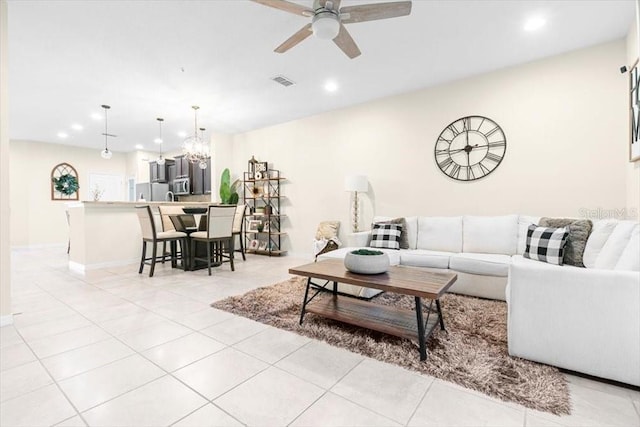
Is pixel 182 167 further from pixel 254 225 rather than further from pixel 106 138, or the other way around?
pixel 254 225

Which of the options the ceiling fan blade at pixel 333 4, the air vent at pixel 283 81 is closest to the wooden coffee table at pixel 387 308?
the ceiling fan blade at pixel 333 4

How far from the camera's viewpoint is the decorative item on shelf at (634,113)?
2.69 m

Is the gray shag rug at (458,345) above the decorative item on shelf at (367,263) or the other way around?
the other way around

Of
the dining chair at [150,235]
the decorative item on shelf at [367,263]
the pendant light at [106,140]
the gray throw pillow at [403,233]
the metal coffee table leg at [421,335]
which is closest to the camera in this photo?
the metal coffee table leg at [421,335]

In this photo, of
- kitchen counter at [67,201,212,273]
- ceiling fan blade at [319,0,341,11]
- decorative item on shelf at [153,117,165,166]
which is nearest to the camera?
ceiling fan blade at [319,0,341,11]

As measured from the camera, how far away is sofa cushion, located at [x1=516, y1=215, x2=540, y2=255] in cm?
332

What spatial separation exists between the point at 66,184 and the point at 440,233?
9509 millimetres

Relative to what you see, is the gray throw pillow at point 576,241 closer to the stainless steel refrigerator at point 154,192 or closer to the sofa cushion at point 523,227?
the sofa cushion at point 523,227

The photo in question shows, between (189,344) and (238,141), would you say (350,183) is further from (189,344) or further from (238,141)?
(238,141)

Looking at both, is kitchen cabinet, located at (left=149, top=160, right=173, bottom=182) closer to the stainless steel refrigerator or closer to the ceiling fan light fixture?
the stainless steel refrigerator

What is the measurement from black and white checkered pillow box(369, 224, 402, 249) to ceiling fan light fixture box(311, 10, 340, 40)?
2512 mm

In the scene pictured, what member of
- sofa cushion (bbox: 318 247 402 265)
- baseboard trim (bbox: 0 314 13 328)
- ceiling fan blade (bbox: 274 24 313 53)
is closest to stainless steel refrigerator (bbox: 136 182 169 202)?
baseboard trim (bbox: 0 314 13 328)

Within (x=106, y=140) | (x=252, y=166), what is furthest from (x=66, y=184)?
(x=252, y=166)

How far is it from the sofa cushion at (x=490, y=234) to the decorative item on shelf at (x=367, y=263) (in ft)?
5.97
